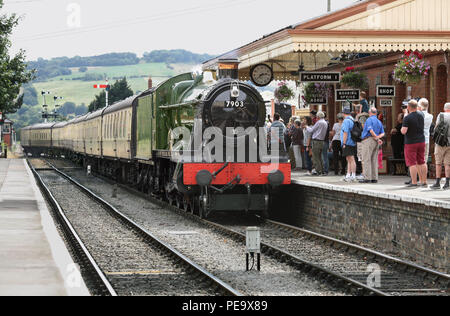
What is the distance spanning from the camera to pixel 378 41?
19000mm

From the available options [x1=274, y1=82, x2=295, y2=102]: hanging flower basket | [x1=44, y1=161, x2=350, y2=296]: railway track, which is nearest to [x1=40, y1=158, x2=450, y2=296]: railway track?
[x1=44, y1=161, x2=350, y2=296]: railway track

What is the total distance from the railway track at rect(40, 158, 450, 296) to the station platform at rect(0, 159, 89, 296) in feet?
10.9

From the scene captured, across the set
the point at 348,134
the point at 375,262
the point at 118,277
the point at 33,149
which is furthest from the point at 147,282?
the point at 33,149

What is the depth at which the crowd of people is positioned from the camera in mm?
14500

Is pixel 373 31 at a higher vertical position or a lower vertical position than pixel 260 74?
higher

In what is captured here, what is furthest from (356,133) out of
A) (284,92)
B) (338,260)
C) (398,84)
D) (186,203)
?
(284,92)

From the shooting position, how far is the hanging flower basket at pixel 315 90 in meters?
25.1

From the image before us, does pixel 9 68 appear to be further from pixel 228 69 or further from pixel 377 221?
pixel 377 221

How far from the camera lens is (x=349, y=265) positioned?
1163 centimetres

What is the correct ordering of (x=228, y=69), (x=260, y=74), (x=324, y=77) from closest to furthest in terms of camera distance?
(x=228, y=69), (x=324, y=77), (x=260, y=74)

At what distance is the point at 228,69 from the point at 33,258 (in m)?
8.88
